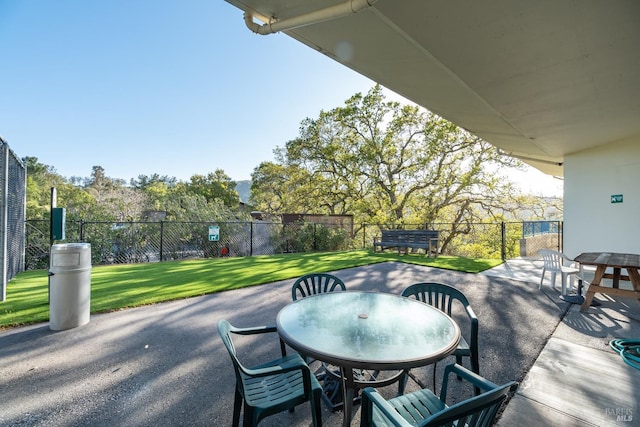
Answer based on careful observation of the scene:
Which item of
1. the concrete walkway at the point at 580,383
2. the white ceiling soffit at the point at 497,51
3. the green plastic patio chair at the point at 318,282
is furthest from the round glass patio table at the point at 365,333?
the white ceiling soffit at the point at 497,51

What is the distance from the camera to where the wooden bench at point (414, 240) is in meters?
8.82

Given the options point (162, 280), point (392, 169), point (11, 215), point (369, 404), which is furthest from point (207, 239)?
point (392, 169)

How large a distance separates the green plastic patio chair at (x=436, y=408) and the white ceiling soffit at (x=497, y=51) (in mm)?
2527

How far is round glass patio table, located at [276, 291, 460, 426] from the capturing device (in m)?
1.36

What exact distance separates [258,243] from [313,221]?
2.60 m

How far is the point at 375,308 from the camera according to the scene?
2.13 m

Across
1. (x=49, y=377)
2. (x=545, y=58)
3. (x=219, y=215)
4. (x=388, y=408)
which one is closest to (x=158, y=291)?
(x=49, y=377)

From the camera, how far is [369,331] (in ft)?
5.52

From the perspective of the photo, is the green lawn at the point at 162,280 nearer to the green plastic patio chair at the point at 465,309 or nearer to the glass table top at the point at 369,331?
the glass table top at the point at 369,331

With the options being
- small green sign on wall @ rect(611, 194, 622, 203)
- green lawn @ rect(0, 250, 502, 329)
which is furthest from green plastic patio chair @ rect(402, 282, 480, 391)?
small green sign on wall @ rect(611, 194, 622, 203)

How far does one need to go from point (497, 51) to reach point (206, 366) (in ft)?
13.7

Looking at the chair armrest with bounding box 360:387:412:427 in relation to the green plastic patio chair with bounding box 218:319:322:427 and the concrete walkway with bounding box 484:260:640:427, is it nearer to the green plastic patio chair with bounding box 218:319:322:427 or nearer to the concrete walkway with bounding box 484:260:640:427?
the green plastic patio chair with bounding box 218:319:322:427

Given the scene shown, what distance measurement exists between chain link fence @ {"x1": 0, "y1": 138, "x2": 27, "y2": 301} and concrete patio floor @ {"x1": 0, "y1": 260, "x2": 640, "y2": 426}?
188 centimetres

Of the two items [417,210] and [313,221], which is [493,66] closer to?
[313,221]
